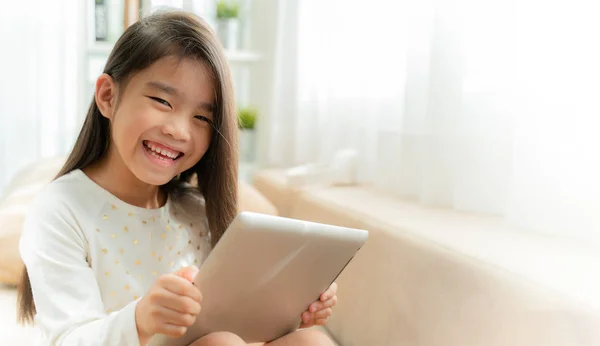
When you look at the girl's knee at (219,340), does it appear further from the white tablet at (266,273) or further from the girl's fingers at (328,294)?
the girl's fingers at (328,294)

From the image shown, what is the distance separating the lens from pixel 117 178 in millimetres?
1078

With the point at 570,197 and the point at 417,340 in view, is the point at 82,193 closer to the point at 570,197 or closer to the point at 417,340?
the point at 417,340

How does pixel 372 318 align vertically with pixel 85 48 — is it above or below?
below

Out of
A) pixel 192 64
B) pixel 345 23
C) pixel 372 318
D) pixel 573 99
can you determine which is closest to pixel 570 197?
pixel 573 99

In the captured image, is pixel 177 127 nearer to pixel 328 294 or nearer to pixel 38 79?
pixel 328 294

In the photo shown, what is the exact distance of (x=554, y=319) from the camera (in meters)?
0.78

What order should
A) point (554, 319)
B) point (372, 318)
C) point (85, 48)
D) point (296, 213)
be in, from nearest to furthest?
point (554, 319) → point (372, 318) → point (296, 213) → point (85, 48)

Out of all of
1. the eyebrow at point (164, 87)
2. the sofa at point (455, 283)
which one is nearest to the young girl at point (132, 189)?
the eyebrow at point (164, 87)

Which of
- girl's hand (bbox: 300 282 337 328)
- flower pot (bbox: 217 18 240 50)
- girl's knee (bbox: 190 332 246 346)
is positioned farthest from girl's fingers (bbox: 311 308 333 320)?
flower pot (bbox: 217 18 240 50)

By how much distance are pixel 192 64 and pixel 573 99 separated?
53 cm

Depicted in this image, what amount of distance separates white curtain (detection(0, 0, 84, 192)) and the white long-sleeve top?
1585mm

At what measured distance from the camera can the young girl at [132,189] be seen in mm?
915

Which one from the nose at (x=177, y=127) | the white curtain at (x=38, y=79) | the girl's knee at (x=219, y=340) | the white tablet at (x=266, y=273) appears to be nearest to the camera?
the white tablet at (x=266, y=273)

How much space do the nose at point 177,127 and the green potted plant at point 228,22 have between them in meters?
1.75
